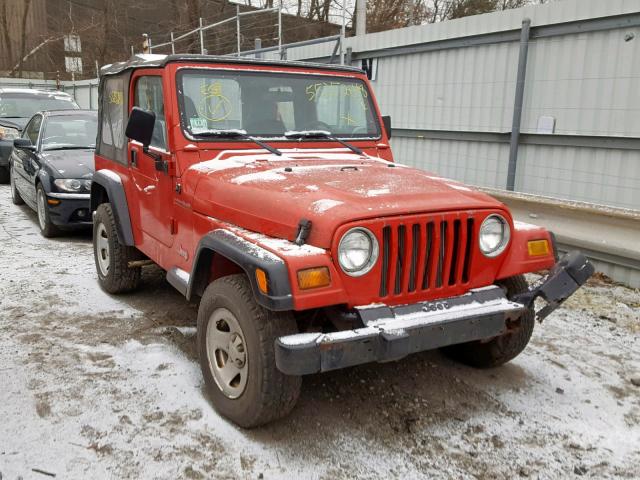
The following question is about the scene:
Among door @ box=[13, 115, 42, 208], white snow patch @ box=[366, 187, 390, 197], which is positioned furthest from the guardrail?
door @ box=[13, 115, 42, 208]

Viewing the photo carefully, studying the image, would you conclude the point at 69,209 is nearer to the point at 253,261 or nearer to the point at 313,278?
the point at 253,261

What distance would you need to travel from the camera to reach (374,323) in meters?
2.76

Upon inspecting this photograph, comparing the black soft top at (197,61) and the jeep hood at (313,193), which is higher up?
the black soft top at (197,61)

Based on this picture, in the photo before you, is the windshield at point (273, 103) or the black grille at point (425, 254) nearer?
the black grille at point (425, 254)

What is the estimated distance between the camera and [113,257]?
5070 mm

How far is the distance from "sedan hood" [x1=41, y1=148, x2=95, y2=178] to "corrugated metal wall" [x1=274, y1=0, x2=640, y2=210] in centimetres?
433

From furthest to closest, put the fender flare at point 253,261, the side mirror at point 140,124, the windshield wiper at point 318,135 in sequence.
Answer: the windshield wiper at point 318,135 → the side mirror at point 140,124 → the fender flare at point 253,261

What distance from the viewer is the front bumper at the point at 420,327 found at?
2.62m

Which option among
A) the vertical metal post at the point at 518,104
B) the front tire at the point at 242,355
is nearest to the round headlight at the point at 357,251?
the front tire at the point at 242,355

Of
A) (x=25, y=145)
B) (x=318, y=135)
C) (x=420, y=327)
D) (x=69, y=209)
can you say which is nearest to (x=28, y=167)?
(x=25, y=145)

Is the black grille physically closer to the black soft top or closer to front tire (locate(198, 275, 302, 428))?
front tire (locate(198, 275, 302, 428))

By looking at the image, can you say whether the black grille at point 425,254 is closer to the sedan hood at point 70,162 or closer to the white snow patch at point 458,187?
the white snow patch at point 458,187

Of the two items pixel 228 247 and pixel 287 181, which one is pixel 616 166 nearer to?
pixel 287 181

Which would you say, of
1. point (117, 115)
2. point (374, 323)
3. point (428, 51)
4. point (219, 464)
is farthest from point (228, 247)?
point (428, 51)
